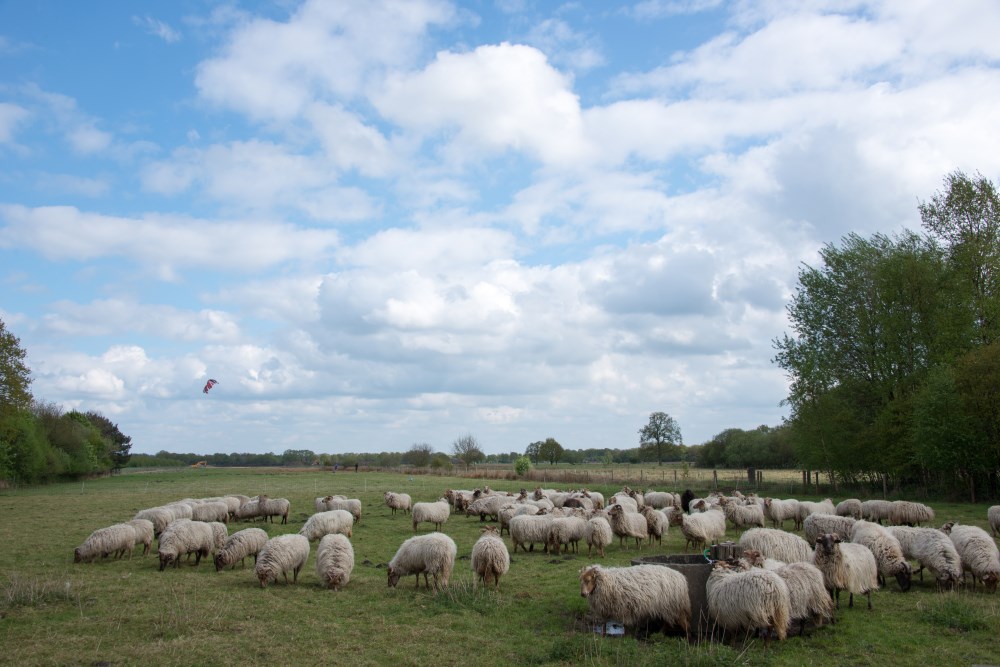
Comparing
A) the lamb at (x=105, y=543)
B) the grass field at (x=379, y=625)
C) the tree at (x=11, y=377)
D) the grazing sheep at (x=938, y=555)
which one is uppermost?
the tree at (x=11, y=377)

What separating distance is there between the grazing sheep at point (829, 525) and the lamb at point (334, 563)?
11472 mm

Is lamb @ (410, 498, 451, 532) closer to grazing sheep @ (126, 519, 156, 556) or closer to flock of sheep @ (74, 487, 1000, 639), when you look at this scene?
flock of sheep @ (74, 487, 1000, 639)

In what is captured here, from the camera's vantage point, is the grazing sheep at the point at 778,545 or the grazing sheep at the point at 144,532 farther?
the grazing sheep at the point at 144,532

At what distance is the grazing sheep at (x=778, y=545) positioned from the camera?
13.3m

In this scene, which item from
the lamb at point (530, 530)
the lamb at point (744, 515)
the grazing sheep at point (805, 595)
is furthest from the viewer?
the lamb at point (744, 515)

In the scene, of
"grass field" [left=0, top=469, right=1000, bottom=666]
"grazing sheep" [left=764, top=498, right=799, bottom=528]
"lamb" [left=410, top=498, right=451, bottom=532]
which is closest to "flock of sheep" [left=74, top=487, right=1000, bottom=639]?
"grass field" [left=0, top=469, right=1000, bottom=666]

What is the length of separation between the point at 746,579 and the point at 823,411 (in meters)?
34.1

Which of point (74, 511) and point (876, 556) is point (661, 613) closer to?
point (876, 556)

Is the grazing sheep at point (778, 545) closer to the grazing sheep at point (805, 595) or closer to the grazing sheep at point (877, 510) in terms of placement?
the grazing sheep at point (805, 595)

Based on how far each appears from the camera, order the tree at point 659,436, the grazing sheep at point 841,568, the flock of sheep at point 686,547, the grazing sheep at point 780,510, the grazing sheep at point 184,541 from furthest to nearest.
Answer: the tree at point 659,436, the grazing sheep at point 780,510, the grazing sheep at point 184,541, the grazing sheep at point 841,568, the flock of sheep at point 686,547

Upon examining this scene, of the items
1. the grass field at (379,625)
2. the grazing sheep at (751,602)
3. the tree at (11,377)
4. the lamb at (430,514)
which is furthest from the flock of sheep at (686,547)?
the tree at (11,377)

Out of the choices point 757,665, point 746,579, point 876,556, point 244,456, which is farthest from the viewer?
point 244,456

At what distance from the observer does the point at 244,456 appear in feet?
468

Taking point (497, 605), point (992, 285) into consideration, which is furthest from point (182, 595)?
point (992, 285)
